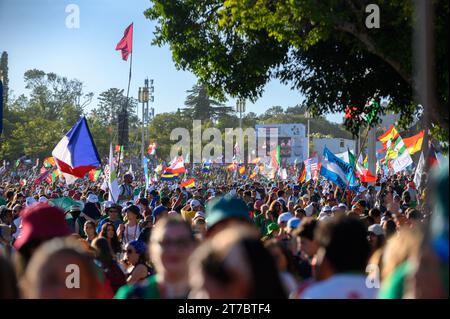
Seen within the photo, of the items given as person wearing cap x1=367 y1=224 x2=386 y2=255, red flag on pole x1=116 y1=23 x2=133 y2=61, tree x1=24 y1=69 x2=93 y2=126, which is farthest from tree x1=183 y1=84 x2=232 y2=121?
person wearing cap x1=367 y1=224 x2=386 y2=255

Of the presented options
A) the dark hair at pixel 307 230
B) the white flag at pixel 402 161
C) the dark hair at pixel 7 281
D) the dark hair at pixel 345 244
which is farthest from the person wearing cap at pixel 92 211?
the white flag at pixel 402 161

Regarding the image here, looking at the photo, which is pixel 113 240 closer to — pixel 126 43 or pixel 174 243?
pixel 174 243

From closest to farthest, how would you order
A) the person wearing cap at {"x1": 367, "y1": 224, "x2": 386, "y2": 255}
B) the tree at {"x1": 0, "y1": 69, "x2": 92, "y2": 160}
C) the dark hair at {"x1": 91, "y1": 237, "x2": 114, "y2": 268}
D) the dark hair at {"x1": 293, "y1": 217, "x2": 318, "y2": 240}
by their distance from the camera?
the dark hair at {"x1": 293, "y1": 217, "x2": 318, "y2": 240}
the dark hair at {"x1": 91, "y1": 237, "x2": 114, "y2": 268}
the person wearing cap at {"x1": 367, "y1": 224, "x2": 386, "y2": 255}
the tree at {"x1": 0, "y1": 69, "x2": 92, "y2": 160}

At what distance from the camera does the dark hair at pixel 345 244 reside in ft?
12.0

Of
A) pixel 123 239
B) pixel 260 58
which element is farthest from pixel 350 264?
pixel 260 58

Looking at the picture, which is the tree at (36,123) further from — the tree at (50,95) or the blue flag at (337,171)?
the blue flag at (337,171)

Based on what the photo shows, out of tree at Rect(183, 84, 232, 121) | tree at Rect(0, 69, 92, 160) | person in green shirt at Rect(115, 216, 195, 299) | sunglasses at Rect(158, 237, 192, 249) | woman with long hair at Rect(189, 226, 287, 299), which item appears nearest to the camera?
woman with long hair at Rect(189, 226, 287, 299)

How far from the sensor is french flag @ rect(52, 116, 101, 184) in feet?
51.3

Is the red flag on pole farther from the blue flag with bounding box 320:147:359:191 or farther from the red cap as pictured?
the red cap

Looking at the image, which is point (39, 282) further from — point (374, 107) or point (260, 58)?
point (374, 107)

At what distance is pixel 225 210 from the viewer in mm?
5855

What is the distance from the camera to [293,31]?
37.8 ft

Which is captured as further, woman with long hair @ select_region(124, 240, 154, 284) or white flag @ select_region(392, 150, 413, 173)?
white flag @ select_region(392, 150, 413, 173)

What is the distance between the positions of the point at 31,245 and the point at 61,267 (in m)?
1.69
